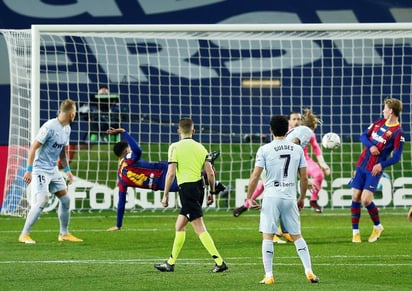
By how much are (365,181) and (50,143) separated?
14.8 ft

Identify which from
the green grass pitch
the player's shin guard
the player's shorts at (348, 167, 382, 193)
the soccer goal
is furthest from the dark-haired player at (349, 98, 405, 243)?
the soccer goal

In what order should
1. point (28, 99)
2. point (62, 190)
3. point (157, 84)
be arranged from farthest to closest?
point (157, 84)
point (28, 99)
point (62, 190)

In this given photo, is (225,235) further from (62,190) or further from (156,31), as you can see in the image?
(156,31)

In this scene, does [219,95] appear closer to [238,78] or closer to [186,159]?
[238,78]

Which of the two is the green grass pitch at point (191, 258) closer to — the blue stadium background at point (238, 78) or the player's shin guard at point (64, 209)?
the player's shin guard at point (64, 209)

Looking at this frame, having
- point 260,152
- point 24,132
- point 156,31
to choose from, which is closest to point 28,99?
point 24,132

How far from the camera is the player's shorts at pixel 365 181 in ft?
54.6

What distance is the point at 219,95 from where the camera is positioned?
26.7m

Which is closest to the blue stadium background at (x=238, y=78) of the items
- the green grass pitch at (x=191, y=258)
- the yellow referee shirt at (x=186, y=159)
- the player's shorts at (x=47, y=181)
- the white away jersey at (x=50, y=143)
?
the green grass pitch at (x=191, y=258)

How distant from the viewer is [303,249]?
11.8 m

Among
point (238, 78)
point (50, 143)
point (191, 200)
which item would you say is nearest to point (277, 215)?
point (191, 200)

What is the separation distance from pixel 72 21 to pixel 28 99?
251 inches

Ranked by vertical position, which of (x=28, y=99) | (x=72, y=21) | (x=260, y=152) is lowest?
(x=260, y=152)

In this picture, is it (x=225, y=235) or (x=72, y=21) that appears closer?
(x=225, y=235)
